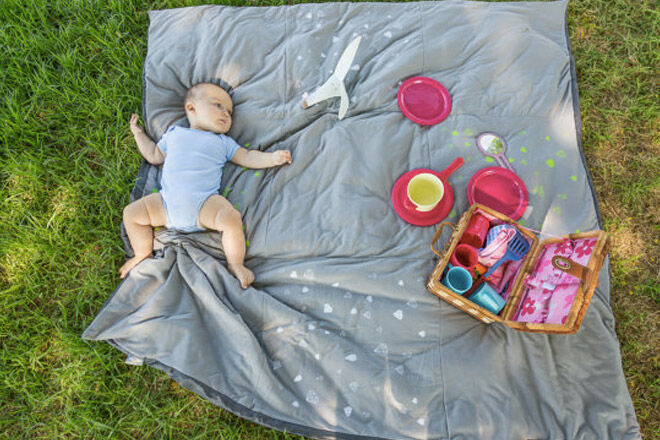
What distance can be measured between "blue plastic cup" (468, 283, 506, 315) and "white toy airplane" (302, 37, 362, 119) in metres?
1.15

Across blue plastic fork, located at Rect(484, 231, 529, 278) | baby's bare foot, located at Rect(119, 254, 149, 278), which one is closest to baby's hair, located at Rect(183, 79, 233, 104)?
baby's bare foot, located at Rect(119, 254, 149, 278)

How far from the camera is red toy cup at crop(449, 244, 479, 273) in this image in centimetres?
180

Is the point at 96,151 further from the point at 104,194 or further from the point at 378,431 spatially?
the point at 378,431

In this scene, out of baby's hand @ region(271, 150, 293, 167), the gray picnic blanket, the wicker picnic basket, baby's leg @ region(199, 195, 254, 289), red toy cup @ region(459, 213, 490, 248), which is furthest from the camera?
baby's hand @ region(271, 150, 293, 167)

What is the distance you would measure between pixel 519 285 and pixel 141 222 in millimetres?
1808

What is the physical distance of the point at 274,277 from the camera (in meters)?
1.96

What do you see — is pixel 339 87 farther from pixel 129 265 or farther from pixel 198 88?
pixel 129 265

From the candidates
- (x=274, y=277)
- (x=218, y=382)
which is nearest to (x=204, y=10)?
(x=274, y=277)

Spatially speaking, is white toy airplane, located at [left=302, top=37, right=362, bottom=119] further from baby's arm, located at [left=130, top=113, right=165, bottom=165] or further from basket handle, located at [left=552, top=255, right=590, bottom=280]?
basket handle, located at [left=552, top=255, right=590, bottom=280]

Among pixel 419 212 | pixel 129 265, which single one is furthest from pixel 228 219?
pixel 419 212

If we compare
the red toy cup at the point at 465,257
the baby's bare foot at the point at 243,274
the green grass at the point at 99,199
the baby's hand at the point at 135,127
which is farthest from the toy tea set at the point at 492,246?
the baby's hand at the point at 135,127

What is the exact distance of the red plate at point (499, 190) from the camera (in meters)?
2.01

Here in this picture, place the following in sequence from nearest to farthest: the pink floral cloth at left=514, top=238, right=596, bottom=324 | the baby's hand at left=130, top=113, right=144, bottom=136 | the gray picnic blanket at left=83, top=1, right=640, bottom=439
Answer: the pink floral cloth at left=514, top=238, right=596, bottom=324 < the gray picnic blanket at left=83, top=1, right=640, bottom=439 < the baby's hand at left=130, top=113, right=144, bottom=136

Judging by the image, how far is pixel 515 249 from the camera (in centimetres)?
176
